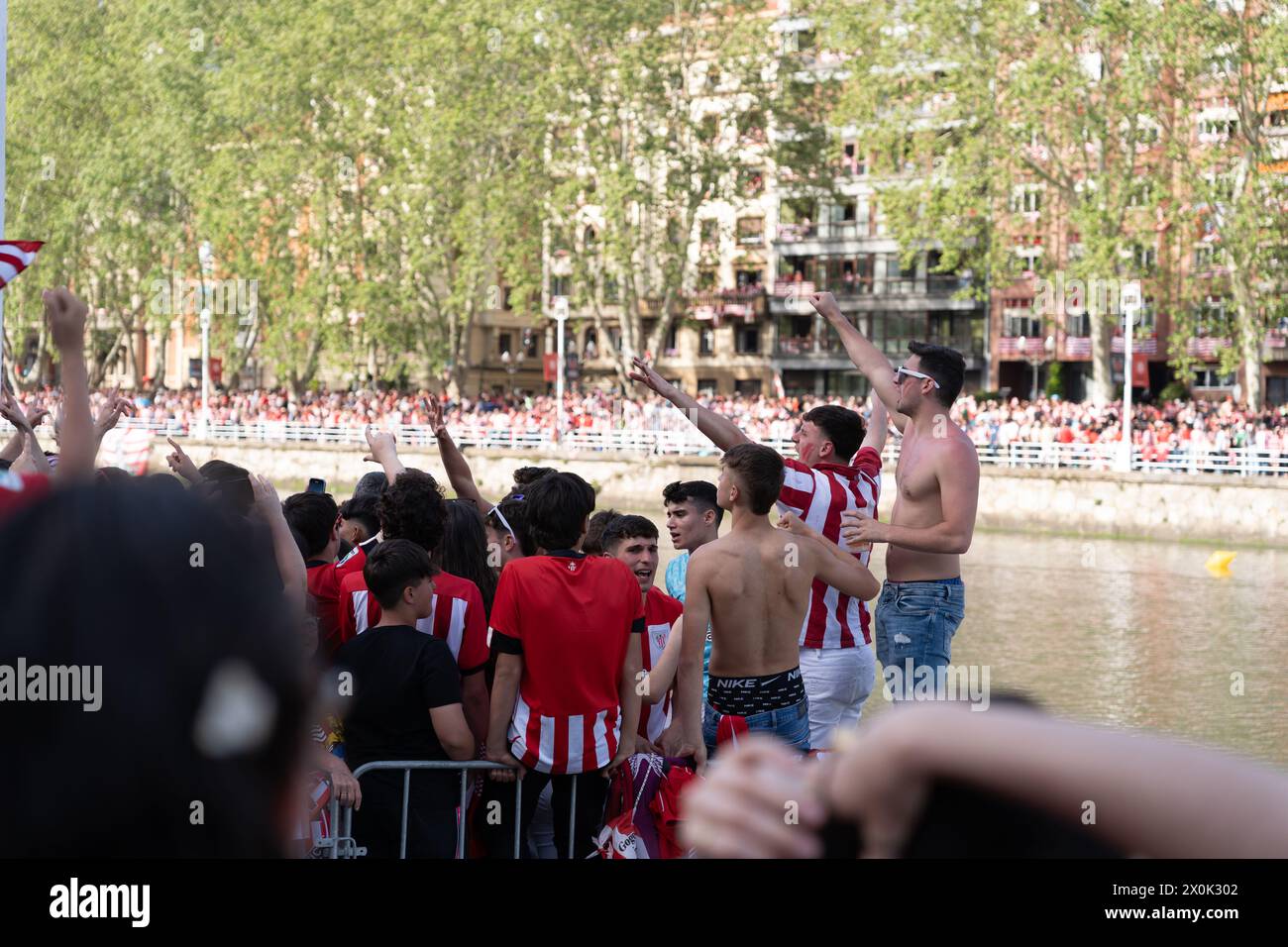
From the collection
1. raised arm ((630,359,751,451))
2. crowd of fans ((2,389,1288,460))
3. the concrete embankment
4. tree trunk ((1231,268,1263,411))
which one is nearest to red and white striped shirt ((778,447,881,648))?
raised arm ((630,359,751,451))

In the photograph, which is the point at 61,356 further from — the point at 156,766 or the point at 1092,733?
the point at 1092,733

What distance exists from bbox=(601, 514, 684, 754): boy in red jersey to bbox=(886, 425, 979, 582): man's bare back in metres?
0.96

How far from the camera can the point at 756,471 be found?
576 cm

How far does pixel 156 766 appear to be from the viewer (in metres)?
1.11

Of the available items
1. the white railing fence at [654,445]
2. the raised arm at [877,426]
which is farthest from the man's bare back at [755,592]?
the white railing fence at [654,445]

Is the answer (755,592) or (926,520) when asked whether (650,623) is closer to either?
(755,592)

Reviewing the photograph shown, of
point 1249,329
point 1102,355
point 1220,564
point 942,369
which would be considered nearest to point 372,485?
point 942,369

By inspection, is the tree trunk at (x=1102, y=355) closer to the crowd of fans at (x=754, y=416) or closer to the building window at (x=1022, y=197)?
the crowd of fans at (x=754, y=416)

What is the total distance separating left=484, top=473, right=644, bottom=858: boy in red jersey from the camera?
5320 millimetres

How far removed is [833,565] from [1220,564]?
71.5 ft

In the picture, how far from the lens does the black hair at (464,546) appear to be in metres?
6.02

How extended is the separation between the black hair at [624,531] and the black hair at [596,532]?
20 millimetres
